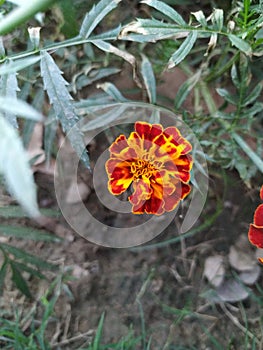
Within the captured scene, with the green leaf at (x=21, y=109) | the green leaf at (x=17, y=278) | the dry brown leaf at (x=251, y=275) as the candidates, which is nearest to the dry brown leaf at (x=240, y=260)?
the dry brown leaf at (x=251, y=275)

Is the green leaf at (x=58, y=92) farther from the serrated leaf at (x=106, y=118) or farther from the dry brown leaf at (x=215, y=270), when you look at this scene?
the dry brown leaf at (x=215, y=270)

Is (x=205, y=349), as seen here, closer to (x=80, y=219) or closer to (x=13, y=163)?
(x=80, y=219)

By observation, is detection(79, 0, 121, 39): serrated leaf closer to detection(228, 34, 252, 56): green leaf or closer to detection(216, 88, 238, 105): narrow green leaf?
detection(228, 34, 252, 56): green leaf

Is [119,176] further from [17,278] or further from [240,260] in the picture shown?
[240,260]

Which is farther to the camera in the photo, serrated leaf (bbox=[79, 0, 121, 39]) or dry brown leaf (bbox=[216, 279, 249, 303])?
dry brown leaf (bbox=[216, 279, 249, 303])

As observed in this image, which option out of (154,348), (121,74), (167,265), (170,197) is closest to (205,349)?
(154,348)

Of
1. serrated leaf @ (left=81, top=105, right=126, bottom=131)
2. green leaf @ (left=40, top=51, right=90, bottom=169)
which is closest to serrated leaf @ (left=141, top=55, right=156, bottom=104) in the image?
serrated leaf @ (left=81, top=105, right=126, bottom=131)
